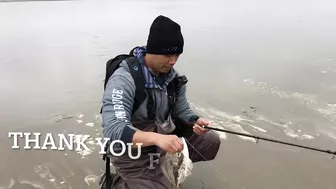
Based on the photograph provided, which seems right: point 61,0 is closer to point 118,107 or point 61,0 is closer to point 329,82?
point 329,82

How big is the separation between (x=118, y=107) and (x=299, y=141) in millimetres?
2835

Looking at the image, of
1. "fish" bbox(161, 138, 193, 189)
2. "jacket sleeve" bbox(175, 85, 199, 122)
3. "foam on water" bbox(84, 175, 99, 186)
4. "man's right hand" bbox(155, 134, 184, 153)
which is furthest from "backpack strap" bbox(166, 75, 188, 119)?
"foam on water" bbox(84, 175, 99, 186)

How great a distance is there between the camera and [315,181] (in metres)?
4.00

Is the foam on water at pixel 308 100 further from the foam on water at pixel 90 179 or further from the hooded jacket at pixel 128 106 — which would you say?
the foam on water at pixel 90 179

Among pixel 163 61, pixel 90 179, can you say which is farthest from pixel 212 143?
pixel 90 179

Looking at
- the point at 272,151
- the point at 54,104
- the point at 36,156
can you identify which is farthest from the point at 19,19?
the point at 272,151

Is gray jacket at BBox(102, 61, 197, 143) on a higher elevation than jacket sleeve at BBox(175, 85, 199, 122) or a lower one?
higher

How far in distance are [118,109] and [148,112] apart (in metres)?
0.40

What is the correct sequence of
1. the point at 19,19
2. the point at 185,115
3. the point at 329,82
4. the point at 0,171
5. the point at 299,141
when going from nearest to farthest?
the point at 185,115
the point at 0,171
the point at 299,141
the point at 329,82
the point at 19,19

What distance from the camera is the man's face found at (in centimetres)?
309

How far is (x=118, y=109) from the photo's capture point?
289 cm

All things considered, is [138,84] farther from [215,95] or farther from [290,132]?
[215,95]

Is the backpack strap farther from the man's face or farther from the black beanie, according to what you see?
the black beanie

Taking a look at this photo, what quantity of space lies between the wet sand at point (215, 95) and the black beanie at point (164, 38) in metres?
1.59
